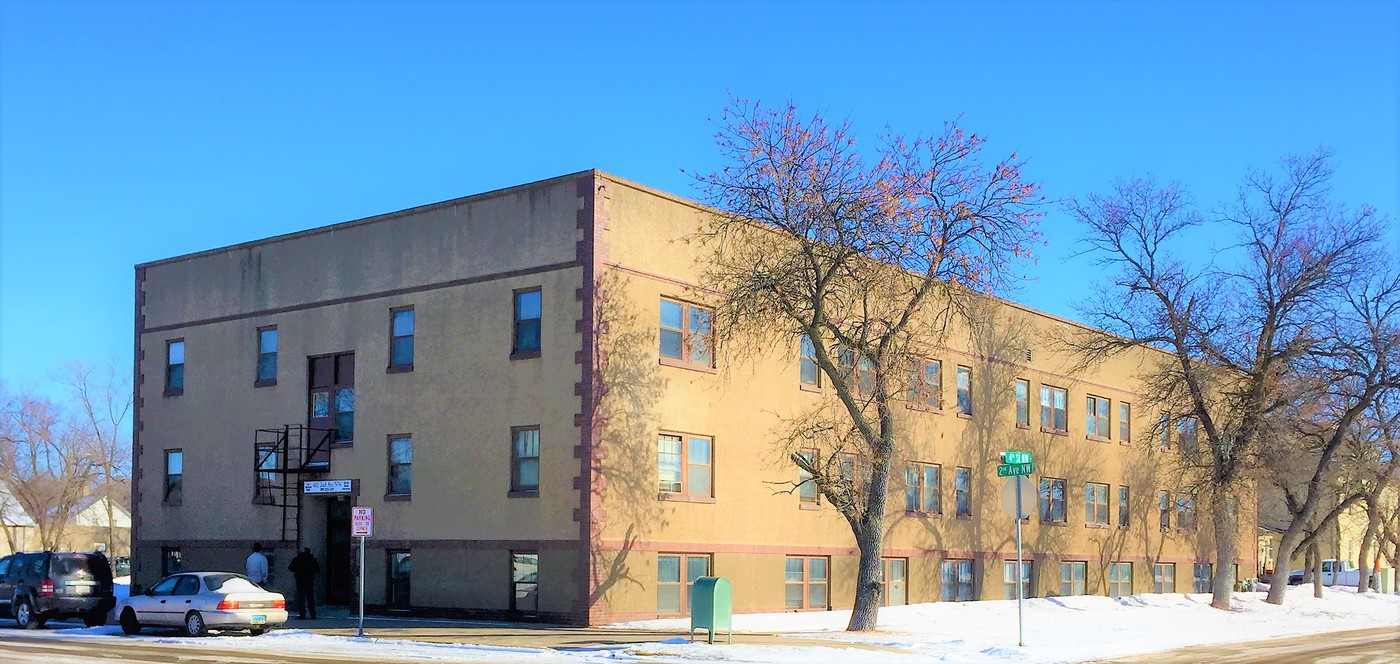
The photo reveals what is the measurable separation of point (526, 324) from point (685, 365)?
3.57 metres

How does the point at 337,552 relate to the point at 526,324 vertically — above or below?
below

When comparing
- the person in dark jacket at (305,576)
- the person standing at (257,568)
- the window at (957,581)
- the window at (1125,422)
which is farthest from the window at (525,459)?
the window at (1125,422)

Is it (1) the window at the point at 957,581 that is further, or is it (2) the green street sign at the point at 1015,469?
(1) the window at the point at 957,581

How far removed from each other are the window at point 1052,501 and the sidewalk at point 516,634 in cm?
1925

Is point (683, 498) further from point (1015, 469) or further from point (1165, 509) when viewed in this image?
point (1165, 509)

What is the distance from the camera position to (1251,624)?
34.2m

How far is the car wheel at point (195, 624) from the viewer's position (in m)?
25.4

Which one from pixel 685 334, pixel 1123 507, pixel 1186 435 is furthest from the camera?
pixel 1123 507

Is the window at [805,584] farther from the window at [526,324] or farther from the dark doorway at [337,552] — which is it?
the dark doorway at [337,552]

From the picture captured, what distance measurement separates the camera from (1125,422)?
48.0 metres

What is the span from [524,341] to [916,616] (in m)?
11.4

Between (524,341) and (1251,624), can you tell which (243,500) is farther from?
(1251,624)

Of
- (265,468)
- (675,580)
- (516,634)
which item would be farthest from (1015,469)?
(265,468)

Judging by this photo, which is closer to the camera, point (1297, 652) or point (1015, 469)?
point (1015, 469)
